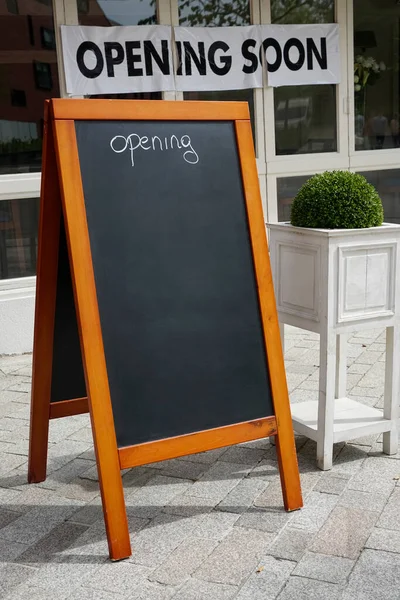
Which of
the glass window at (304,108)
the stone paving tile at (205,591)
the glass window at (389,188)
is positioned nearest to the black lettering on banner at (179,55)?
the glass window at (304,108)

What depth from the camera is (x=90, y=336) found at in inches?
118

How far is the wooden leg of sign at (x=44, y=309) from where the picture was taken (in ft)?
10.9

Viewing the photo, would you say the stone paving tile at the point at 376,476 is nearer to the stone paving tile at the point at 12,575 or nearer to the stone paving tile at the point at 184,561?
the stone paving tile at the point at 184,561

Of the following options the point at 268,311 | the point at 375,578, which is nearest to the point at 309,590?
the point at 375,578

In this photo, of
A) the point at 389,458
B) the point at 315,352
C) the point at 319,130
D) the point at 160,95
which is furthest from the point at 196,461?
the point at 319,130

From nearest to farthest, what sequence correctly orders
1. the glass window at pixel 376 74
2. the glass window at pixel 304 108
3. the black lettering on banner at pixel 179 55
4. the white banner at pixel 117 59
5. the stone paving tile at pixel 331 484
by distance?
the stone paving tile at pixel 331 484 → the white banner at pixel 117 59 → the black lettering on banner at pixel 179 55 → the glass window at pixel 304 108 → the glass window at pixel 376 74

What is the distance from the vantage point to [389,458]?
394 cm

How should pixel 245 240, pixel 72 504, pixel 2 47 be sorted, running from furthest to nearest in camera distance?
pixel 2 47
pixel 72 504
pixel 245 240

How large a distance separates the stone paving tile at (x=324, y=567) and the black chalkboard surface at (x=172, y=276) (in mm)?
648

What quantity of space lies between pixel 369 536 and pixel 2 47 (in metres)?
4.65

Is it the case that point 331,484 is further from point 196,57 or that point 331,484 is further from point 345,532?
point 196,57

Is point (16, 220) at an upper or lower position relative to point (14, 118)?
lower

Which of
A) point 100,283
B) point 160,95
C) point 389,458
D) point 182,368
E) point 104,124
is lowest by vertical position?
point 389,458

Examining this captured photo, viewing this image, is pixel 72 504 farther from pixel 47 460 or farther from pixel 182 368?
pixel 182 368
